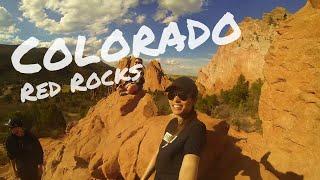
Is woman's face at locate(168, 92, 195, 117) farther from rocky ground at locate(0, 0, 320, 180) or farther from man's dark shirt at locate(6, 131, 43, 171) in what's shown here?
man's dark shirt at locate(6, 131, 43, 171)

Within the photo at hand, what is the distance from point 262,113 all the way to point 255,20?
5789 centimetres

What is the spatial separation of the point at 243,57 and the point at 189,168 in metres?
60.6

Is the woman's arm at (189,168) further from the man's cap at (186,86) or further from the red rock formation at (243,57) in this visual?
the red rock formation at (243,57)

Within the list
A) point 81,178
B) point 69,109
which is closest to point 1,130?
point 69,109

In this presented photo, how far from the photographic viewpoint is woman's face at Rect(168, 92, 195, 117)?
12.2 feet

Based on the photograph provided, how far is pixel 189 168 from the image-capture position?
329cm

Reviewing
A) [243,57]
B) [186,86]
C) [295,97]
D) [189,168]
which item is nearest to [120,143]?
[295,97]

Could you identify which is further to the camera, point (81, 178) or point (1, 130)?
point (1, 130)

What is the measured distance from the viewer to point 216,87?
6419cm

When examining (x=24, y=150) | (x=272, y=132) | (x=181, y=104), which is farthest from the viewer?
(x=24, y=150)

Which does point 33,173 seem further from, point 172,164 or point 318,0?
point 318,0

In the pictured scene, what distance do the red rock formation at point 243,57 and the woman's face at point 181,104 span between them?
52945 mm

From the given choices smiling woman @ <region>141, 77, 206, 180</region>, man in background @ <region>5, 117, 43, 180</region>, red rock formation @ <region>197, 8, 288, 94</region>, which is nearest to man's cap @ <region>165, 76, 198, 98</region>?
smiling woman @ <region>141, 77, 206, 180</region>

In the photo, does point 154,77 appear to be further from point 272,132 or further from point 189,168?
point 189,168
